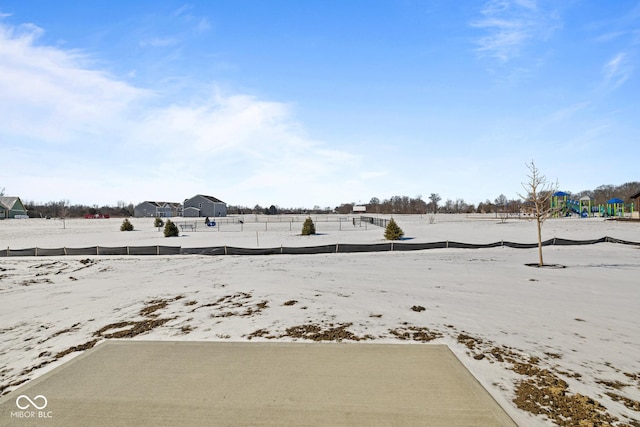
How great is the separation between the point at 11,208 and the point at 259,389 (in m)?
102

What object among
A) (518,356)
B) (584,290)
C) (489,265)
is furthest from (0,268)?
(584,290)

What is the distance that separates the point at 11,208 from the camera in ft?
252

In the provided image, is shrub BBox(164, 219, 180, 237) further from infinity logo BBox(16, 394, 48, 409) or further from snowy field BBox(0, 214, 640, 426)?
infinity logo BBox(16, 394, 48, 409)

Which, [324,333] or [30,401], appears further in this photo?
[324,333]

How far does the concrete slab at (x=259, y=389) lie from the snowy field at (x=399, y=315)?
0.55 m

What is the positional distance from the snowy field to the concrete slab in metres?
0.55

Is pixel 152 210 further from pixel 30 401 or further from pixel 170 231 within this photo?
pixel 30 401

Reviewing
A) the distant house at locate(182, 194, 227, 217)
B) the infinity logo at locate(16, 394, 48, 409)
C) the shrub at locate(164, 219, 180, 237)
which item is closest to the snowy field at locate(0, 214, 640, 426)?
the infinity logo at locate(16, 394, 48, 409)

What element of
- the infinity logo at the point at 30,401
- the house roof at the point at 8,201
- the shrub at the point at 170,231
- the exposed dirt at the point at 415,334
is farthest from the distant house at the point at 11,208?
the exposed dirt at the point at 415,334

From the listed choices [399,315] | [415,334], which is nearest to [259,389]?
[415,334]

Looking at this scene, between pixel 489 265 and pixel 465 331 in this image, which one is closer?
pixel 465 331

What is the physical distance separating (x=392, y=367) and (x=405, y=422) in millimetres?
1335

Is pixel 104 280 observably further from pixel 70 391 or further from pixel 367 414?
pixel 367 414

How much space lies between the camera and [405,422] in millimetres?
3623
